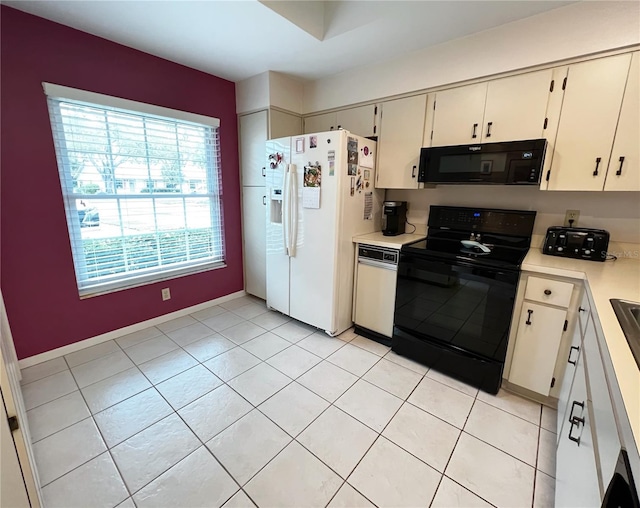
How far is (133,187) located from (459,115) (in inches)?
107

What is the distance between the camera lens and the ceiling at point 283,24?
175cm

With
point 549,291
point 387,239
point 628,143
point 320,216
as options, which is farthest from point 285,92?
point 549,291

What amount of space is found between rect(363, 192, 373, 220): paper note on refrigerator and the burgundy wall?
1.91 metres

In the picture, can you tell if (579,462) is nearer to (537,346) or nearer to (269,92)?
(537,346)

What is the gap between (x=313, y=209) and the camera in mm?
2461

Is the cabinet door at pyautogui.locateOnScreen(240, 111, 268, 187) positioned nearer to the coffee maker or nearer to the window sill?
the window sill

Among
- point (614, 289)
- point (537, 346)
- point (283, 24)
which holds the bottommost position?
point (537, 346)

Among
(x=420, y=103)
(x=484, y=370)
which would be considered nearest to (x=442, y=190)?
(x=420, y=103)

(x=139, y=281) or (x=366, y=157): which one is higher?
(x=366, y=157)

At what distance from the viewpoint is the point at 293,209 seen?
257cm

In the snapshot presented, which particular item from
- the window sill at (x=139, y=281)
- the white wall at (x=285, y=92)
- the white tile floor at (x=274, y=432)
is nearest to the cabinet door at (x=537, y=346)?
the white tile floor at (x=274, y=432)

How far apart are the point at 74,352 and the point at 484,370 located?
3120 mm

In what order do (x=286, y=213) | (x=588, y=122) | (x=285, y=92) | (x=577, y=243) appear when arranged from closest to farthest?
(x=588, y=122)
(x=577, y=243)
(x=286, y=213)
(x=285, y=92)

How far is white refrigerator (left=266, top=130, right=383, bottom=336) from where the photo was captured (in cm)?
233
